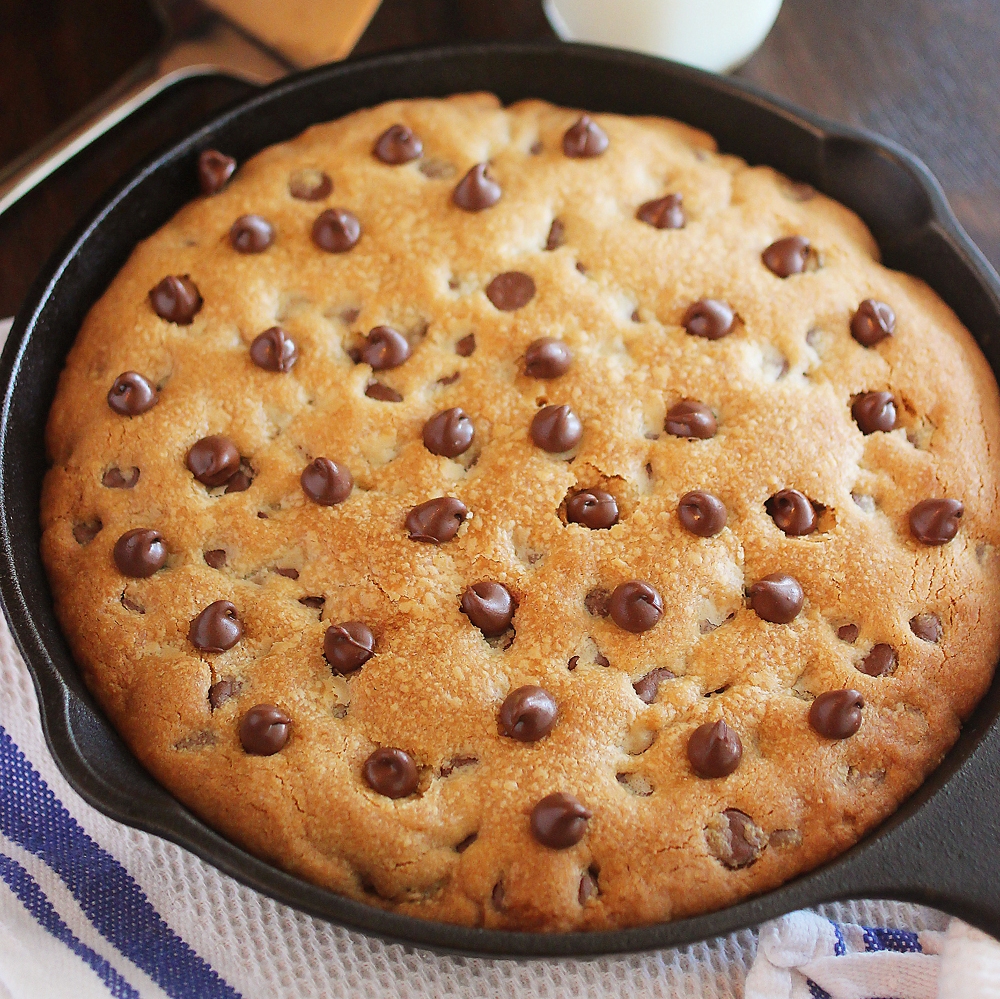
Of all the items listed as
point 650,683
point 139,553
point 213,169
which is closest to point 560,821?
point 650,683

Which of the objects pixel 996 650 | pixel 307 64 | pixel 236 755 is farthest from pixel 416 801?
pixel 307 64

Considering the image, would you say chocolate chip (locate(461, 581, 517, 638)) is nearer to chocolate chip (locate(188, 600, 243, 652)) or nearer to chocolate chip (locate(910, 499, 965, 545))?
chocolate chip (locate(188, 600, 243, 652))

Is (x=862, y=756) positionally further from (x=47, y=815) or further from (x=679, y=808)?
(x=47, y=815)


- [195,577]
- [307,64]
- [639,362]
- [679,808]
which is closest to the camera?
[679,808]

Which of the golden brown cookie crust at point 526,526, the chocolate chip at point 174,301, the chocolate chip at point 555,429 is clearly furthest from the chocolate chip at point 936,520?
the chocolate chip at point 174,301

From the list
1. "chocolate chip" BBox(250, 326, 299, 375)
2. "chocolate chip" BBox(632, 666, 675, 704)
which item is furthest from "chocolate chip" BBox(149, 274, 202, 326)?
"chocolate chip" BBox(632, 666, 675, 704)

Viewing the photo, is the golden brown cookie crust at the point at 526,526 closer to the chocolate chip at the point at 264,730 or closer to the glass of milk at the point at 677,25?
the chocolate chip at the point at 264,730
